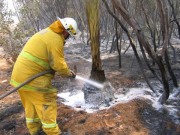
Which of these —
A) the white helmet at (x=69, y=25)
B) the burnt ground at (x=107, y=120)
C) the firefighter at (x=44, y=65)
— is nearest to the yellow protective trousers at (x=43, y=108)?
the firefighter at (x=44, y=65)

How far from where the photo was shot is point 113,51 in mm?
11883

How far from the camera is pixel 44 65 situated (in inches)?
162

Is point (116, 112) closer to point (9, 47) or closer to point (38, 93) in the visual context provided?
point (38, 93)

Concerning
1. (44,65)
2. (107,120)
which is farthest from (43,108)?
(107,120)

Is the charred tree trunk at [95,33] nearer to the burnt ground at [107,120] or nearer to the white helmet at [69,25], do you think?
the burnt ground at [107,120]

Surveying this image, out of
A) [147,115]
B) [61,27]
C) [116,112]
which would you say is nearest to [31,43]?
[61,27]

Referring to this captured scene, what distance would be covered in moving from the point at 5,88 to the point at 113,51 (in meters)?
5.68

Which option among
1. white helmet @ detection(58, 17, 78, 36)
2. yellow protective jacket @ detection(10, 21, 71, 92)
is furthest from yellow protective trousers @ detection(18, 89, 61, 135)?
white helmet @ detection(58, 17, 78, 36)

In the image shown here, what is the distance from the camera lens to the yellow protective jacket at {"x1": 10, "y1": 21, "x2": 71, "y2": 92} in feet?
12.9

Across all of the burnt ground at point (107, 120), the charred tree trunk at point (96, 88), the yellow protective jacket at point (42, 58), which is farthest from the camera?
the charred tree trunk at point (96, 88)

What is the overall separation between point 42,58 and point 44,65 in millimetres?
128

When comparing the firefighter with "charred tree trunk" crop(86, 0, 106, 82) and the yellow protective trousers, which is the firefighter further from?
"charred tree trunk" crop(86, 0, 106, 82)

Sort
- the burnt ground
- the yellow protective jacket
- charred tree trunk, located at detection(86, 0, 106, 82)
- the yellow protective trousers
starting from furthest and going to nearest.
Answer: charred tree trunk, located at detection(86, 0, 106, 82)
the burnt ground
the yellow protective trousers
the yellow protective jacket

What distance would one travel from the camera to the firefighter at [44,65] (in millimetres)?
3975
